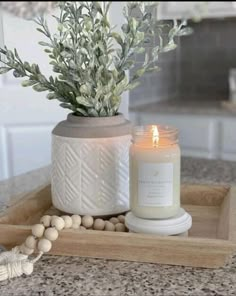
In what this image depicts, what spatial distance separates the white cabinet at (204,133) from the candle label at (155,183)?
188cm

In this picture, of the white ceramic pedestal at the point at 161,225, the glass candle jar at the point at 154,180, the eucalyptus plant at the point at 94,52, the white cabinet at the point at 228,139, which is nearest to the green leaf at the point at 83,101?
the eucalyptus plant at the point at 94,52

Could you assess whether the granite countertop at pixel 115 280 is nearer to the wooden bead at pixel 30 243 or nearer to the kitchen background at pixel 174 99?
the wooden bead at pixel 30 243

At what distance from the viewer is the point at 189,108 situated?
284 cm

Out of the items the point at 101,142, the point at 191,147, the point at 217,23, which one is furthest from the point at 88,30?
the point at 217,23

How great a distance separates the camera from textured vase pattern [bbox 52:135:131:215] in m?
0.94

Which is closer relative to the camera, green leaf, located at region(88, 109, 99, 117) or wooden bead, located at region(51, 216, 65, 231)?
wooden bead, located at region(51, 216, 65, 231)

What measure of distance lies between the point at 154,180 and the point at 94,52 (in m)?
0.26

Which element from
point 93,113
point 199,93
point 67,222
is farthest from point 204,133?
point 67,222

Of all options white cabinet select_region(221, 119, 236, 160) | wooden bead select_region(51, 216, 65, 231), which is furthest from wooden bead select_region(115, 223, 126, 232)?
white cabinet select_region(221, 119, 236, 160)

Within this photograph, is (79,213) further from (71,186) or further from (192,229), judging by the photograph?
(192,229)

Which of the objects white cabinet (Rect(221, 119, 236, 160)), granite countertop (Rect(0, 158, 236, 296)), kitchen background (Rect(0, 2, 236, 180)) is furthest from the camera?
white cabinet (Rect(221, 119, 236, 160))

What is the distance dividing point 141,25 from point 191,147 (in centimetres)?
197

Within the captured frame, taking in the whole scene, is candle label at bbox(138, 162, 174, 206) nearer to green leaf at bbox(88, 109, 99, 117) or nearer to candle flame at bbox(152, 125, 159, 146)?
candle flame at bbox(152, 125, 159, 146)

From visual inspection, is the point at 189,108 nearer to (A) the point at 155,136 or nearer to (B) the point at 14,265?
(A) the point at 155,136
